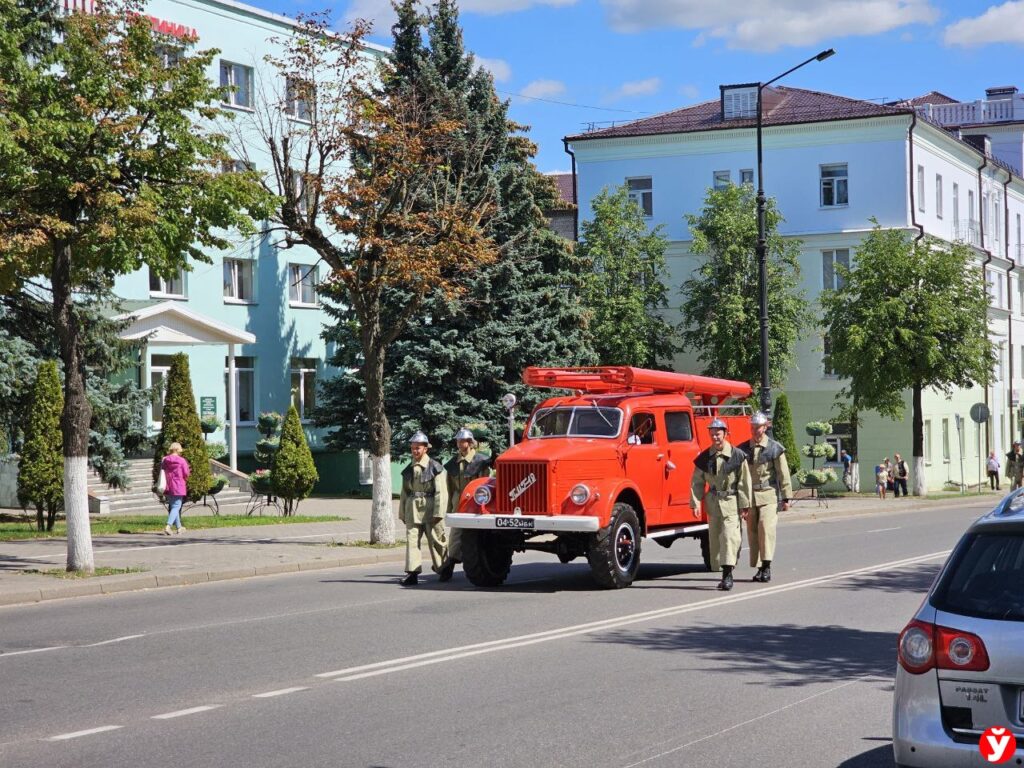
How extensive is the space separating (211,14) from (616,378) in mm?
27605

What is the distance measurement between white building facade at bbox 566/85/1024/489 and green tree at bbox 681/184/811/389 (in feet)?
2.96

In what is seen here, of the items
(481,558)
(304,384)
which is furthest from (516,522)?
(304,384)

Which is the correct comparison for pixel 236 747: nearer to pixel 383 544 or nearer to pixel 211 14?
pixel 383 544

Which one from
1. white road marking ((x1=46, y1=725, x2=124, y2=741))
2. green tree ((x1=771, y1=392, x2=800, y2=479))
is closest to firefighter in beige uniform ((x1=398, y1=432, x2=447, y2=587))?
white road marking ((x1=46, y1=725, x2=124, y2=741))

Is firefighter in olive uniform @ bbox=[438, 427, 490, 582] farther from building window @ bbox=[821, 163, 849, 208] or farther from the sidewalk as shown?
building window @ bbox=[821, 163, 849, 208]

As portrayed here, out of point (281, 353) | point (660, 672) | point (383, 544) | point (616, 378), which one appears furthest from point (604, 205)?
point (660, 672)

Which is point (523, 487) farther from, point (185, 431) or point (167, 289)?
point (167, 289)

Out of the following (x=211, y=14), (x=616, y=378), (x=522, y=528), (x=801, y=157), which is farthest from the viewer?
(x=801, y=157)

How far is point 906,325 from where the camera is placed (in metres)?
45.2

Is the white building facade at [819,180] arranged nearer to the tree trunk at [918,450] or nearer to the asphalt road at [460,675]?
the tree trunk at [918,450]

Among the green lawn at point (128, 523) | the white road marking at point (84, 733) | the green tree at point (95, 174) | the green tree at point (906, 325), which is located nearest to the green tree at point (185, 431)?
the green lawn at point (128, 523)

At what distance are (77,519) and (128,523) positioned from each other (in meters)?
10.5

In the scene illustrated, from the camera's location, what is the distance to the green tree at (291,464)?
94.9 feet

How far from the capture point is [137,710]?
28.9ft
